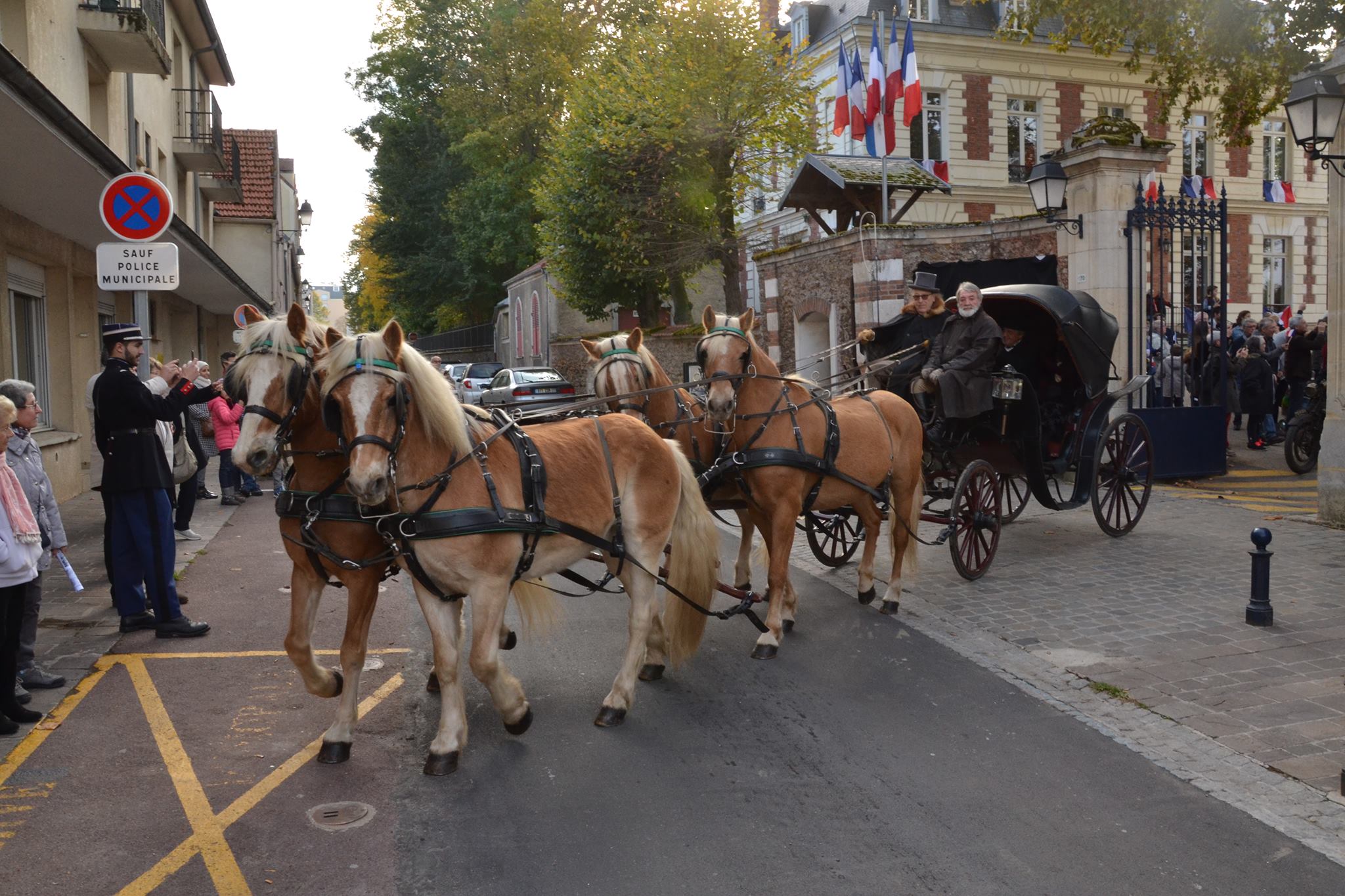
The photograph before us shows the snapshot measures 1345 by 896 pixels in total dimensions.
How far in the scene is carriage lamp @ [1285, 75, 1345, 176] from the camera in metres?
9.34

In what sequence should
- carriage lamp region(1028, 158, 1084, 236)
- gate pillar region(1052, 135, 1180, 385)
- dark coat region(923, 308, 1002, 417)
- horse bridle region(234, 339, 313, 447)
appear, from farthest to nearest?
1. carriage lamp region(1028, 158, 1084, 236)
2. gate pillar region(1052, 135, 1180, 385)
3. dark coat region(923, 308, 1002, 417)
4. horse bridle region(234, 339, 313, 447)

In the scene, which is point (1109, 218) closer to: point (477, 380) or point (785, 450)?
point (785, 450)

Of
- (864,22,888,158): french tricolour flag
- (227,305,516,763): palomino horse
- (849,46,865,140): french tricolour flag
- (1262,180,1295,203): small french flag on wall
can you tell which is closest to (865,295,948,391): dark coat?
(227,305,516,763): palomino horse

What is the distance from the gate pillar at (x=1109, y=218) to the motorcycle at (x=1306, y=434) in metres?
2.23

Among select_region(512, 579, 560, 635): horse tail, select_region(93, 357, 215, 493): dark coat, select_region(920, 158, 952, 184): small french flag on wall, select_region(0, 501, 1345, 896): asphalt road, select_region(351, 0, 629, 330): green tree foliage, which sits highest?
select_region(351, 0, 629, 330): green tree foliage

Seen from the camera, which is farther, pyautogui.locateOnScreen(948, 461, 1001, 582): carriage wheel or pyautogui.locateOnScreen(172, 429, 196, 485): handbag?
pyautogui.locateOnScreen(172, 429, 196, 485): handbag

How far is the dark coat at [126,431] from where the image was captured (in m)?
6.60

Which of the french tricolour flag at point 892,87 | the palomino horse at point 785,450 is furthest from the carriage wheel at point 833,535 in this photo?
the french tricolour flag at point 892,87

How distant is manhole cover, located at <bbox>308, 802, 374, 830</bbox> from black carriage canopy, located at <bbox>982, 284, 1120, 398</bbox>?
6867 millimetres

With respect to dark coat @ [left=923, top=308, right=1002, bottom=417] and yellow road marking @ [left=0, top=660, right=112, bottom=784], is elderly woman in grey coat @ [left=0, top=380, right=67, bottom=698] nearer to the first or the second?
yellow road marking @ [left=0, top=660, right=112, bottom=784]

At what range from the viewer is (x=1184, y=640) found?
663cm

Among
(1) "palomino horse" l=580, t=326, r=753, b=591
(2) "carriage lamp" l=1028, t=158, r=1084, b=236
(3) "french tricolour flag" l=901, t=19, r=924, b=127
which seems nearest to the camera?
(1) "palomino horse" l=580, t=326, r=753, b=591

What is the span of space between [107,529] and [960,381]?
20.7ft

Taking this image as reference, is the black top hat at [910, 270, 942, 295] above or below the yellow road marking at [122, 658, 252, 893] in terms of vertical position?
above
